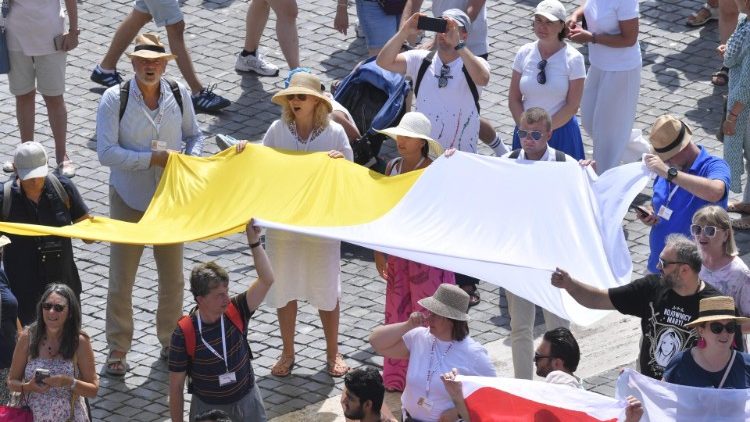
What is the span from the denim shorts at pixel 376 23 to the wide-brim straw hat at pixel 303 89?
3.41 meters

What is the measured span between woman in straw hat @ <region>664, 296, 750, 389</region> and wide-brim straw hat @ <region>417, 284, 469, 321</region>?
1.20m

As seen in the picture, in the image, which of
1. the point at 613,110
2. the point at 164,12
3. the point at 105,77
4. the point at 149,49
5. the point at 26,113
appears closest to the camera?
the point at 149,49

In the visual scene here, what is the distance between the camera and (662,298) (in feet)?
28.8

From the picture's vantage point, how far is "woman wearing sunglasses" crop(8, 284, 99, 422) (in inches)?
356

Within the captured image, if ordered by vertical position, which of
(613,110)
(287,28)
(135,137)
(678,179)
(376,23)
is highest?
(678,179)

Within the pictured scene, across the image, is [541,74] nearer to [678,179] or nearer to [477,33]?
[477,33]

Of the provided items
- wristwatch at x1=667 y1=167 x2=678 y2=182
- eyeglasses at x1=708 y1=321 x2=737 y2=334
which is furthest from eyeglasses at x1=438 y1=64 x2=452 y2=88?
eyeglasses at x1=708 y1=321 x2=737 y2=334

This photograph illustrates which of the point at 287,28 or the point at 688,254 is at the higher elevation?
the point at 688,254

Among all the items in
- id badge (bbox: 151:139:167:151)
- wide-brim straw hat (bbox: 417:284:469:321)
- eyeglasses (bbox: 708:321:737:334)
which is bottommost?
id badge (bbox: 151:139:167:151)

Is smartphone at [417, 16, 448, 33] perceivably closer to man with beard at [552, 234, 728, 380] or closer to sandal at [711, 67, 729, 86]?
man with beard at [552, 234, 728, 380]

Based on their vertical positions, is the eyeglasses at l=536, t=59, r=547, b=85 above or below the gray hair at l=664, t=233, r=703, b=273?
below

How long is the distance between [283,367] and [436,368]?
81.9 inches

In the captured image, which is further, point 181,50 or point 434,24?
point 181,50

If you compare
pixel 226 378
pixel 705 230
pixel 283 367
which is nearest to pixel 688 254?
pixel 705 230
